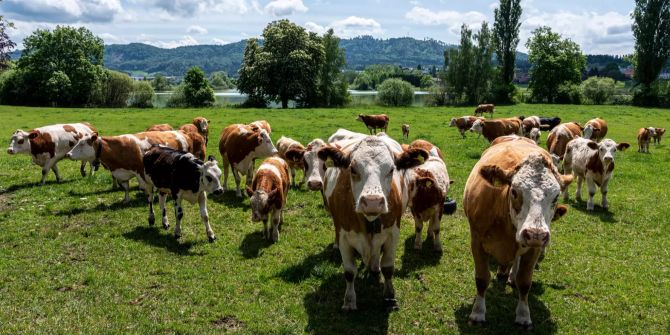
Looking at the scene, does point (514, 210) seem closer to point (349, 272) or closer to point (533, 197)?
point (533, 197)

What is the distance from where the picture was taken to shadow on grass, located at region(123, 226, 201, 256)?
8.60m

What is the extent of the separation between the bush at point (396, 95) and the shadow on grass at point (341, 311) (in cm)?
5680

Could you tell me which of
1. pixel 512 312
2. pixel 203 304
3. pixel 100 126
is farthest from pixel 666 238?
pixel 100 126

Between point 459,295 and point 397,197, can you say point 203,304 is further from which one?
point 459,295

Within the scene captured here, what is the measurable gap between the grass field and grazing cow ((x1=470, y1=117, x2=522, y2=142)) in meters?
11.8

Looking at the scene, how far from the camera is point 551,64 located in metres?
67.2

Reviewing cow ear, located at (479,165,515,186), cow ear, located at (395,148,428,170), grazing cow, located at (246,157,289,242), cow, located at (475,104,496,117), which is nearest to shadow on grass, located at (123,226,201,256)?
grazing cow, located at (246,157,289,242)

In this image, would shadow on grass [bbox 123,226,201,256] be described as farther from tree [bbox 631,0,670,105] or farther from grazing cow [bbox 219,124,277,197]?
tree [bbox 631,0,670,105]

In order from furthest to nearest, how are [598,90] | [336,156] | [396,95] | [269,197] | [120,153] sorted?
[598,90] → [396,95] → [120,153] → [269,197] → [336,156]

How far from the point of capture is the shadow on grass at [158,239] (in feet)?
28.2

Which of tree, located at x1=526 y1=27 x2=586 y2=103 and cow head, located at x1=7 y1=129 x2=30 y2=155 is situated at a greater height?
tree, located at x1=526 y1=27 x2=586 y2=103

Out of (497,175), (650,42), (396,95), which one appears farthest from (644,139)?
(650,42)

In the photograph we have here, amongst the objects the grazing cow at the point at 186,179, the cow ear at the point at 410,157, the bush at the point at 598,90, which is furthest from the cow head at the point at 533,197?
the bush at the point at 598,90

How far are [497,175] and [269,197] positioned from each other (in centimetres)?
502
